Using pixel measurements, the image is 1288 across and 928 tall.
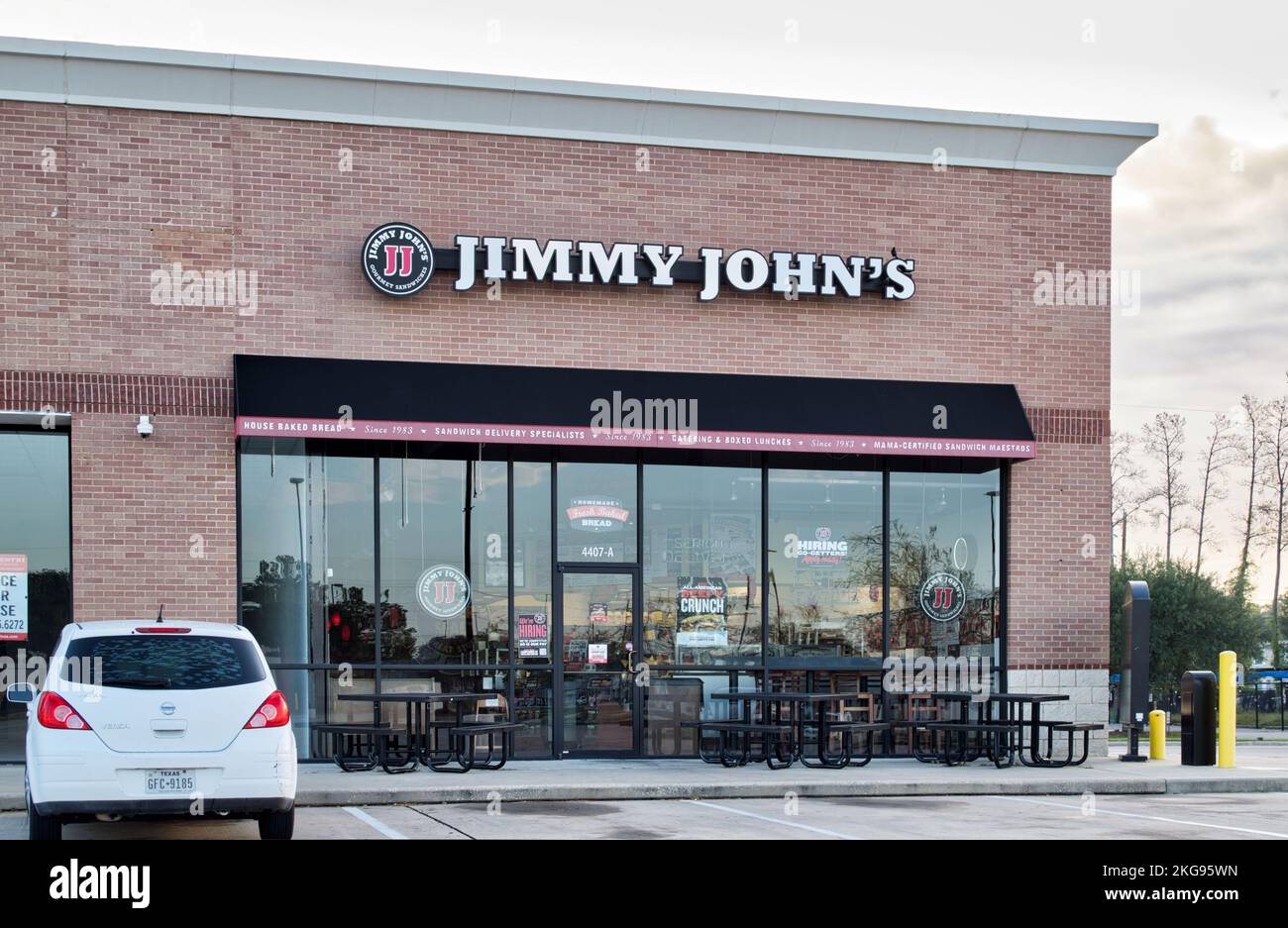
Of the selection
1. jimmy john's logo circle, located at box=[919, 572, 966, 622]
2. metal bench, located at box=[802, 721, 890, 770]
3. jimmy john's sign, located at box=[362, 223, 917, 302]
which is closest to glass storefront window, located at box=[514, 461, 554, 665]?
jimmy john's sign, located at box=[362, 223, 917, 302]

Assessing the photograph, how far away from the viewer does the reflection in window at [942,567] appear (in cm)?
1812

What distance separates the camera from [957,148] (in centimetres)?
1827

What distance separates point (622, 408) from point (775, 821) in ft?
20.3

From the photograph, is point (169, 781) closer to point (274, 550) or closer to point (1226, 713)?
point (274, 550)

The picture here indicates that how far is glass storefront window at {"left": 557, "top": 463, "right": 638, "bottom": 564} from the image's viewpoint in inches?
680

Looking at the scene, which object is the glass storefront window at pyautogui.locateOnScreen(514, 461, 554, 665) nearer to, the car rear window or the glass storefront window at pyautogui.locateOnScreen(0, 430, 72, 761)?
the glass storefront window at pyautogui.locateOnScreen(0, 430, 72, 761)

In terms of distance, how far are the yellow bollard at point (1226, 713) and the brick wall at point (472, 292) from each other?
1.50 meters

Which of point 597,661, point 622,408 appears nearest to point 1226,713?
point 597,661

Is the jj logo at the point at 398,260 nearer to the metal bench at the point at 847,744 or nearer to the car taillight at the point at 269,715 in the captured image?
the metal bench at the point at 847,744

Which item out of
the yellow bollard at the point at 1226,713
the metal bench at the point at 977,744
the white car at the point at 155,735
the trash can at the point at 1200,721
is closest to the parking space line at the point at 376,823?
the white car at the point at 155,735

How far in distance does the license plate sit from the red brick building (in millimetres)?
6627

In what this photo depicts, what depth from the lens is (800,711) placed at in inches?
670

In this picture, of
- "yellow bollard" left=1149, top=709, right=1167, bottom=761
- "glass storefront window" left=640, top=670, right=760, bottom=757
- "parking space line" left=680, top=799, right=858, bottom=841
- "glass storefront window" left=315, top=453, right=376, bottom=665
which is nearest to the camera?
"parking space line" left=680, top=799, right=858, bottom=841

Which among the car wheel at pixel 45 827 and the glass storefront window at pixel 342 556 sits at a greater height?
the glass storefront window at pixel 342 556
